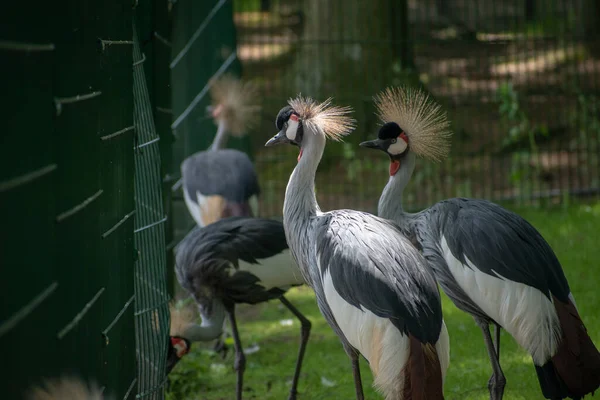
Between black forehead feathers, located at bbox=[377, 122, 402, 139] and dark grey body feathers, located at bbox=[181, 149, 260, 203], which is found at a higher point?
black forehead feathers, located at bbox=[377, 122, 402, 139]

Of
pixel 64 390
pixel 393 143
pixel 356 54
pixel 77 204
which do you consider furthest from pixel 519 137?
pixel 64 390

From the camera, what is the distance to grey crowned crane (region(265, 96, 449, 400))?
2.89m

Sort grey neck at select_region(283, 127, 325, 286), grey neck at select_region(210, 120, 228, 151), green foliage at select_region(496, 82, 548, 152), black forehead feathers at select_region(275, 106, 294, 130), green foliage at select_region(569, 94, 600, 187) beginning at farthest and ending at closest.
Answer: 1. green foliage at select_region(569, 94, 600, 187)
2. green foliage at select_region(496, 82, 548, 152)
3. grey neck at select_region(210, 120, 228, 151)
4. black forehead feathers at select_region(275, 106, 294, 130)
5. grey neck at select_region(283, 127, 325, 286)

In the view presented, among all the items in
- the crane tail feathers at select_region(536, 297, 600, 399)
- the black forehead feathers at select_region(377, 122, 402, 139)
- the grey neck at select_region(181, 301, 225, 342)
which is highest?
the black forehead feathers at select_region(377, 122, 402, 139)

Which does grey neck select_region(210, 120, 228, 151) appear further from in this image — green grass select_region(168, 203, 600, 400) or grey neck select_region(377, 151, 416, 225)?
grey neck select_region(377, 151, 416, 225)

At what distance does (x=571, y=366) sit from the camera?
3.16 m

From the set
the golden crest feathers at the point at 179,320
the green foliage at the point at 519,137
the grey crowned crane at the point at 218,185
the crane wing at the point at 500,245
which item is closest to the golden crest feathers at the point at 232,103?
the grey crowned crane at the point at 218,185

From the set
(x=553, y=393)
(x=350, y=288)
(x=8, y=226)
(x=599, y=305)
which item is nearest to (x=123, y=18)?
(x=350, y=288)

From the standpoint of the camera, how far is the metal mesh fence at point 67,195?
61.9 inches

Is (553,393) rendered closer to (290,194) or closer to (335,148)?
(290,194)

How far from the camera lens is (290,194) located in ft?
11.6

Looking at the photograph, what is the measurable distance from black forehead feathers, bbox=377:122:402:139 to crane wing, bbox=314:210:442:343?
80cm

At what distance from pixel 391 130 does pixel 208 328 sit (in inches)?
52.5

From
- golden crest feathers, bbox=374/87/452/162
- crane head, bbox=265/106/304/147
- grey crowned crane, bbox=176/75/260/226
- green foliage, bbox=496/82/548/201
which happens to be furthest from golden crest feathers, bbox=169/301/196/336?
green foliage, bbox=496/82/548/201
